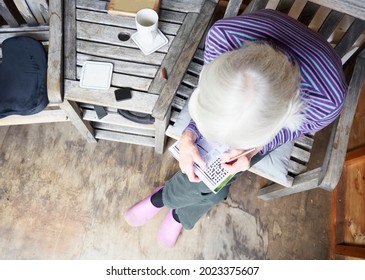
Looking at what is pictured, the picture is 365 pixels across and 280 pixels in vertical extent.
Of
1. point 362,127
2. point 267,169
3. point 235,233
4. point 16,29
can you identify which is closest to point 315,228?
point 235,233

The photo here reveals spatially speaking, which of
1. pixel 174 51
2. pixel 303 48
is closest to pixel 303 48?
pixel 303 48

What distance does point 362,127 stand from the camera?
1659 mm

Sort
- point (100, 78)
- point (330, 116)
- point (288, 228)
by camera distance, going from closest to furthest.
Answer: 1. point (330, 116)
2. point (100, 78)
3. point (288, 228)

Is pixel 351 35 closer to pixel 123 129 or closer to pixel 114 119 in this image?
pixel 114 119

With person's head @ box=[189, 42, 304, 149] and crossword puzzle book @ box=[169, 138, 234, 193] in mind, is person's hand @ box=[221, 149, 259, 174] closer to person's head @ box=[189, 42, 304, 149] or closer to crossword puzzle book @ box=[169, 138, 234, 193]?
crossword puzzle book @ box=[169, 138, 234, 193]

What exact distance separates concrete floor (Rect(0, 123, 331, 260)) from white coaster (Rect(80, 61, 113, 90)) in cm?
62

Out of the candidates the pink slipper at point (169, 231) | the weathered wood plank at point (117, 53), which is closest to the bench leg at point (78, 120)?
the weathered wood plank at point (117, 53)

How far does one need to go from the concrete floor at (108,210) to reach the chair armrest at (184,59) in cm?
64

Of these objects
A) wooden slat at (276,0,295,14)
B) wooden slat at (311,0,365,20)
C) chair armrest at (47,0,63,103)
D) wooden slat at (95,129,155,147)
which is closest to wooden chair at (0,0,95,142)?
chair armrest at (47,0,63,103)

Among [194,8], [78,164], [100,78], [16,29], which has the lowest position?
[78,164]

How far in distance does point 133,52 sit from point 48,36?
451 millimetres

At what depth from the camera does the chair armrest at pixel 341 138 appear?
3.58ft

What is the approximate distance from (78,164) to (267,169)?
3.28 ft
